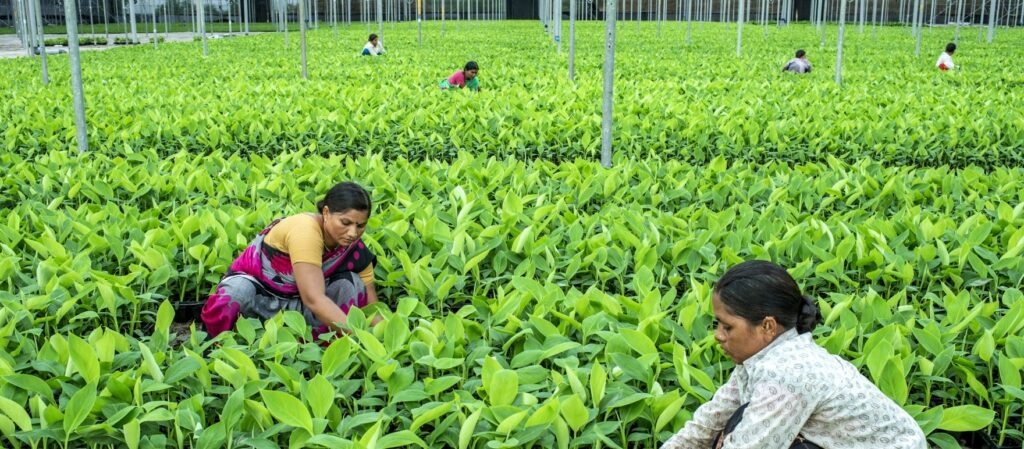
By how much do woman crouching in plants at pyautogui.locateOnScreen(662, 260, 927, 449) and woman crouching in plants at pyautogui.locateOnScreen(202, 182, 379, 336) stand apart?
1.65m

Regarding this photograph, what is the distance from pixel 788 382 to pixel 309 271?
196 cm

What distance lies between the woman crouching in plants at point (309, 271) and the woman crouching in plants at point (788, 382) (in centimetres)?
165

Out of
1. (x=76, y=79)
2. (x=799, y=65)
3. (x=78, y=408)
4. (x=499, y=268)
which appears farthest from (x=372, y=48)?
(x=78, y=408)

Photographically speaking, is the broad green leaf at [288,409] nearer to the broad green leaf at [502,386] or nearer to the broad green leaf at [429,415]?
the broad green leaf at [429,415]

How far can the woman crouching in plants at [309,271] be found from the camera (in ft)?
11.2

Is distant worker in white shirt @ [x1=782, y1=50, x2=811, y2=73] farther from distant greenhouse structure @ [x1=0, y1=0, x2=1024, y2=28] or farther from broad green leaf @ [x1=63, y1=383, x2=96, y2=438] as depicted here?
distant greenhouse structure @ [x1=0, y1=0, x2=1024, y2=28]

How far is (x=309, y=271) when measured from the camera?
3447 millimetres

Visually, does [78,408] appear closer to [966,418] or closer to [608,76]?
[966,418]

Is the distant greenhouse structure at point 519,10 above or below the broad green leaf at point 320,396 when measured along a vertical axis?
above

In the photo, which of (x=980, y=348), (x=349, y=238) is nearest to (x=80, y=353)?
(x=349, y=238)

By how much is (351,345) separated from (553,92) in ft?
26.2

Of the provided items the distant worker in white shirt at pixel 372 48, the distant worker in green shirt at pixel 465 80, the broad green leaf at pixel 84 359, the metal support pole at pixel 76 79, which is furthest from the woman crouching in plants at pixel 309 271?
the distant worker in white shirt at pixel 372 48

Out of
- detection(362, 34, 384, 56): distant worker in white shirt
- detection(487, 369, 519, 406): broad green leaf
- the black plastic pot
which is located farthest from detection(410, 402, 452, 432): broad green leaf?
detection(362, 34, 384, 56): distant worker in white shirt

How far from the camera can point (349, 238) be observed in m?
3.46
